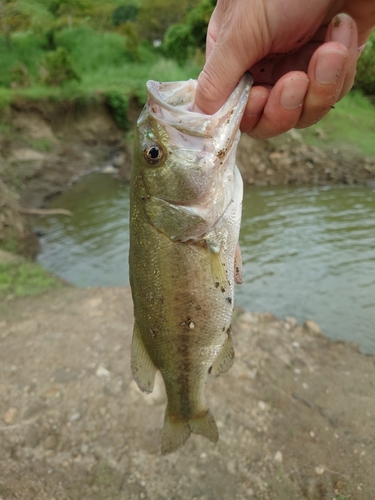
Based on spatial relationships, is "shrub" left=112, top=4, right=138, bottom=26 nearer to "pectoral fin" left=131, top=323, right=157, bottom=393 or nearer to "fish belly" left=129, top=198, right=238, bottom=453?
"fish belly" left=129, top=198, right=238, bottom=453

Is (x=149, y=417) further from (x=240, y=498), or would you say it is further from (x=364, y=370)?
(x=364, y=370)

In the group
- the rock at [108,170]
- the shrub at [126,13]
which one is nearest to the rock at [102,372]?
the rock at [108,170]

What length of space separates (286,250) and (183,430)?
663 centimetres

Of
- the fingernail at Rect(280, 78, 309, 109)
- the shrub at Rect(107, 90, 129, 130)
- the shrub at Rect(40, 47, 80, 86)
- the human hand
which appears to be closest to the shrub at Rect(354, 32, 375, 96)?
the shrub at Rect(107, 90, 129, 130)

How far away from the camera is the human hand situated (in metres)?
1.71

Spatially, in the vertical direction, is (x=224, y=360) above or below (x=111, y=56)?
below

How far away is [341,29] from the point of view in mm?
1778

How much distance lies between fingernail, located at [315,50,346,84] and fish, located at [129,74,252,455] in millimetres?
352

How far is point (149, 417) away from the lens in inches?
153

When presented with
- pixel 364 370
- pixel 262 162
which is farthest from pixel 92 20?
pixel 364 370

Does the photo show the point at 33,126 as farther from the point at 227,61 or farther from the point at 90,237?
the point at 227,61

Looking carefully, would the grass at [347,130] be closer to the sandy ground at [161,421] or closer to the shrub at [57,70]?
the sandy ground at [161,421]

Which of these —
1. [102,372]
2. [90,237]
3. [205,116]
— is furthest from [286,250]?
[205,116]

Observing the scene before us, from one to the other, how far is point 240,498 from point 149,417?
→ 1171 mm
